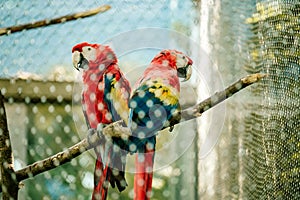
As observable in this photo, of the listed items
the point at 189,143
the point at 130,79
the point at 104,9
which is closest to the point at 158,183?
the point at 189,143

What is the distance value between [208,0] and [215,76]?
125 millimetres

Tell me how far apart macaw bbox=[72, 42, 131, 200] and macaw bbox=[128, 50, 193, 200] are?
0.02m

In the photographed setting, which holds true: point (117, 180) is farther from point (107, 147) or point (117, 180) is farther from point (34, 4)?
point (34, 4)

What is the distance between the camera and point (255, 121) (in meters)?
0.64

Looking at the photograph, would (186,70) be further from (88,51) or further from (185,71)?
(88,51)

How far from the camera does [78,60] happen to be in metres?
0.68

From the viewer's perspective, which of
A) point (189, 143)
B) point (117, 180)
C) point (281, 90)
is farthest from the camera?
point (189, 143)

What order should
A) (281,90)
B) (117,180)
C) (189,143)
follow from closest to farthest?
(281,90), (117,180), (189,143)

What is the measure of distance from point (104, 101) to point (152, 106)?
80 millimetres

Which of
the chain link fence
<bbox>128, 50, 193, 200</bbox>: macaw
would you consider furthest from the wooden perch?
<bbox>128, 50, 193, 200</bbox>: macaw

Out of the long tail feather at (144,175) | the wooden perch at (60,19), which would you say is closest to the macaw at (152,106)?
the long tail feather at (144,175)

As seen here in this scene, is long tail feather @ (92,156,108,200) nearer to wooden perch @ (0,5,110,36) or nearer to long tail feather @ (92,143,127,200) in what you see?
long tail feather @ (92,143,127,200)

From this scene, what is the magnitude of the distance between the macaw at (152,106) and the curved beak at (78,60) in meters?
0.09

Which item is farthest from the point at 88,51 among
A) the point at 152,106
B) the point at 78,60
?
the point at 152,106
